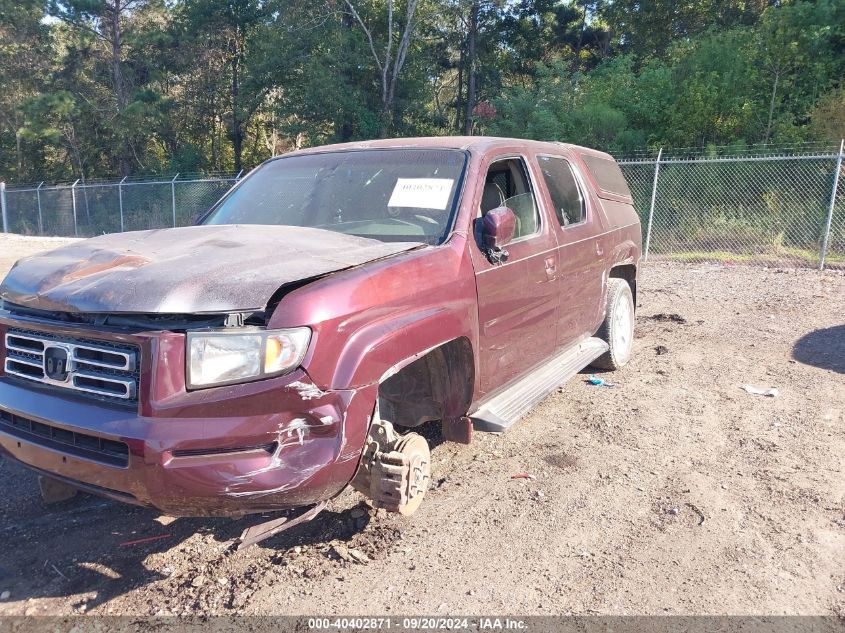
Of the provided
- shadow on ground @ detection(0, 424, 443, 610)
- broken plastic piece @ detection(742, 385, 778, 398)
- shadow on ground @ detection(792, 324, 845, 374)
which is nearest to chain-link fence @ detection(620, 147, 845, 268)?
shadow on ground @ detection(792, 324, 845, 374)

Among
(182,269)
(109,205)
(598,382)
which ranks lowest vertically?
(598,382)

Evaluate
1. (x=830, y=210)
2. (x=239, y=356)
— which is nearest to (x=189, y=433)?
(x=239, y=356)

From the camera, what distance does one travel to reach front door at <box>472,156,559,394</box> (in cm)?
356

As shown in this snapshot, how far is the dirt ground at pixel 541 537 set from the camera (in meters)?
2.75

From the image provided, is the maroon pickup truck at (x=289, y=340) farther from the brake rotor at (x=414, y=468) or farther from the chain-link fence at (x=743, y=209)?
the chain-link fence at (x=743, y=209)

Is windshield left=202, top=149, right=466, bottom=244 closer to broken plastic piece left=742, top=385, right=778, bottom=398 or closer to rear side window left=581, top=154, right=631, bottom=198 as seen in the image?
rear side window left=581, top=154, right=631, bottom=198

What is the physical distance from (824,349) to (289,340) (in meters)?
6.35

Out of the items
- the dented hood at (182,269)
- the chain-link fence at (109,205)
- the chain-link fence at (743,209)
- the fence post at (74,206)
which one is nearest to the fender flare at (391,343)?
the dented hood at (182,269)

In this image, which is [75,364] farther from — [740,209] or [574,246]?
[740,209]

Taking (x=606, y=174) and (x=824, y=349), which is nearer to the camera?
(x=606, y=174)

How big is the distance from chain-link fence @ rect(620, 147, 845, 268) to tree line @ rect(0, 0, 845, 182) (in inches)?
154

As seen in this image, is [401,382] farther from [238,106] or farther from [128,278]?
[238,106]

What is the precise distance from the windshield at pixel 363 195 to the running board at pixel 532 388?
1.00 metres

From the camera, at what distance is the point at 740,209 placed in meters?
13.7
